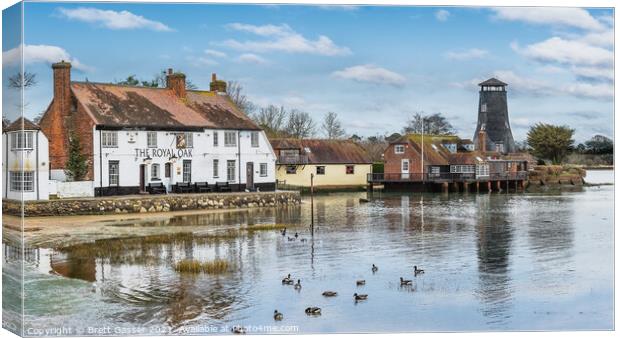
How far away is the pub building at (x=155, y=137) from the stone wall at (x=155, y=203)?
1.62 m

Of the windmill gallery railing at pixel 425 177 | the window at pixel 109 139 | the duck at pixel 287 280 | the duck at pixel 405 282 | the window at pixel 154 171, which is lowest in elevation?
the duck at pixel 405 282

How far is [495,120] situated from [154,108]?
47207 mm

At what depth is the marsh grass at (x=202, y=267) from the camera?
914 inches

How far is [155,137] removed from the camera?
4366 cm

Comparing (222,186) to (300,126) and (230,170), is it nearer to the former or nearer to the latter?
(230,170)

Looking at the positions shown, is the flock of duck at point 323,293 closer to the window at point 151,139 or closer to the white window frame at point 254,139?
the window at point 151,139

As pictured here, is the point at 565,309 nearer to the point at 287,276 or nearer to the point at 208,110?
the point at 287,276

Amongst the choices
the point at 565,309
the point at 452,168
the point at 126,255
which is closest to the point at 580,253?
the point at 565,309

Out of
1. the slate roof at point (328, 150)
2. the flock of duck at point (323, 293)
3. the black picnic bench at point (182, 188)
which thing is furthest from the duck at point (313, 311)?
the slate roof at point (328, 150)

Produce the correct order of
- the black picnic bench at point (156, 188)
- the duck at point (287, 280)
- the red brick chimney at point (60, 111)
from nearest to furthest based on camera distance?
1. the duck at point (287, 280)
2. the red brick chimney at point (60, 111)
3. the black picnic bench at point (156, 188)

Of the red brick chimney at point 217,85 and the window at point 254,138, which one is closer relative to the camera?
the window at point 254,138

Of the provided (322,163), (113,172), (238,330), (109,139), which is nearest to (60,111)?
(109,139)

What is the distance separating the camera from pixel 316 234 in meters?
32.6

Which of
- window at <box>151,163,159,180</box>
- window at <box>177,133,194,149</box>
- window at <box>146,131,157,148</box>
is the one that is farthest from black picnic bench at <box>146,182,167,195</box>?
window at <box>177,133,194,149</box>
